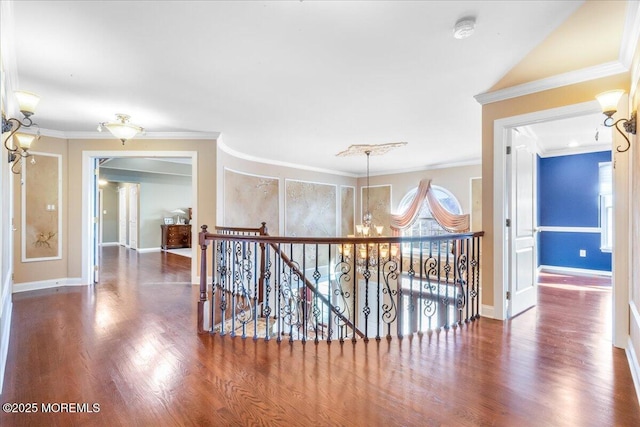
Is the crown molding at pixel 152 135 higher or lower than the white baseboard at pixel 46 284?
higher

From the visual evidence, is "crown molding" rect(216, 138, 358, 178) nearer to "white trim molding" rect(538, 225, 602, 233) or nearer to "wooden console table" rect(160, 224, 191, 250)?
"wooden console table" rect(160, 224, 191, 250)

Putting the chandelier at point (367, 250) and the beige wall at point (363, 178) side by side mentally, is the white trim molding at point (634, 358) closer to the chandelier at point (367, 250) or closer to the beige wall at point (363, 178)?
the chandelier at point (367, 250)

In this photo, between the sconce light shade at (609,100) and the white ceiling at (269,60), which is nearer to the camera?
the white ceiling at (269,60)

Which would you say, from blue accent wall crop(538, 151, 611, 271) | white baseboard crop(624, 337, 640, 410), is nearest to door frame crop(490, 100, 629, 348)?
white baseboard crop(624, 337, 640, 410)

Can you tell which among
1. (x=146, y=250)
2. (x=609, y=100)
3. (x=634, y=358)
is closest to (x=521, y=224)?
(x=609, y=100)

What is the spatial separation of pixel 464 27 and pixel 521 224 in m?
2.36

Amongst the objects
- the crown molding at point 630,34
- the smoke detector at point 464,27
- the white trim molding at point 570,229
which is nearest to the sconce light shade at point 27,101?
the smoke detector at point 464,27

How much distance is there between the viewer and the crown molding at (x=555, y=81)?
8.48 ft

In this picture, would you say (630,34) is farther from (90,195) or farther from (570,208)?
(90,195)

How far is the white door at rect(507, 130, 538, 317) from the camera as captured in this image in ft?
10.6

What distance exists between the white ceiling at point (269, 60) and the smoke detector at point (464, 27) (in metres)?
0.04

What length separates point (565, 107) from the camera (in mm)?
2826

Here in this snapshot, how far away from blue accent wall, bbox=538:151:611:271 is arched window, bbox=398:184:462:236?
1.81 m

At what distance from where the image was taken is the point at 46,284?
457cm
